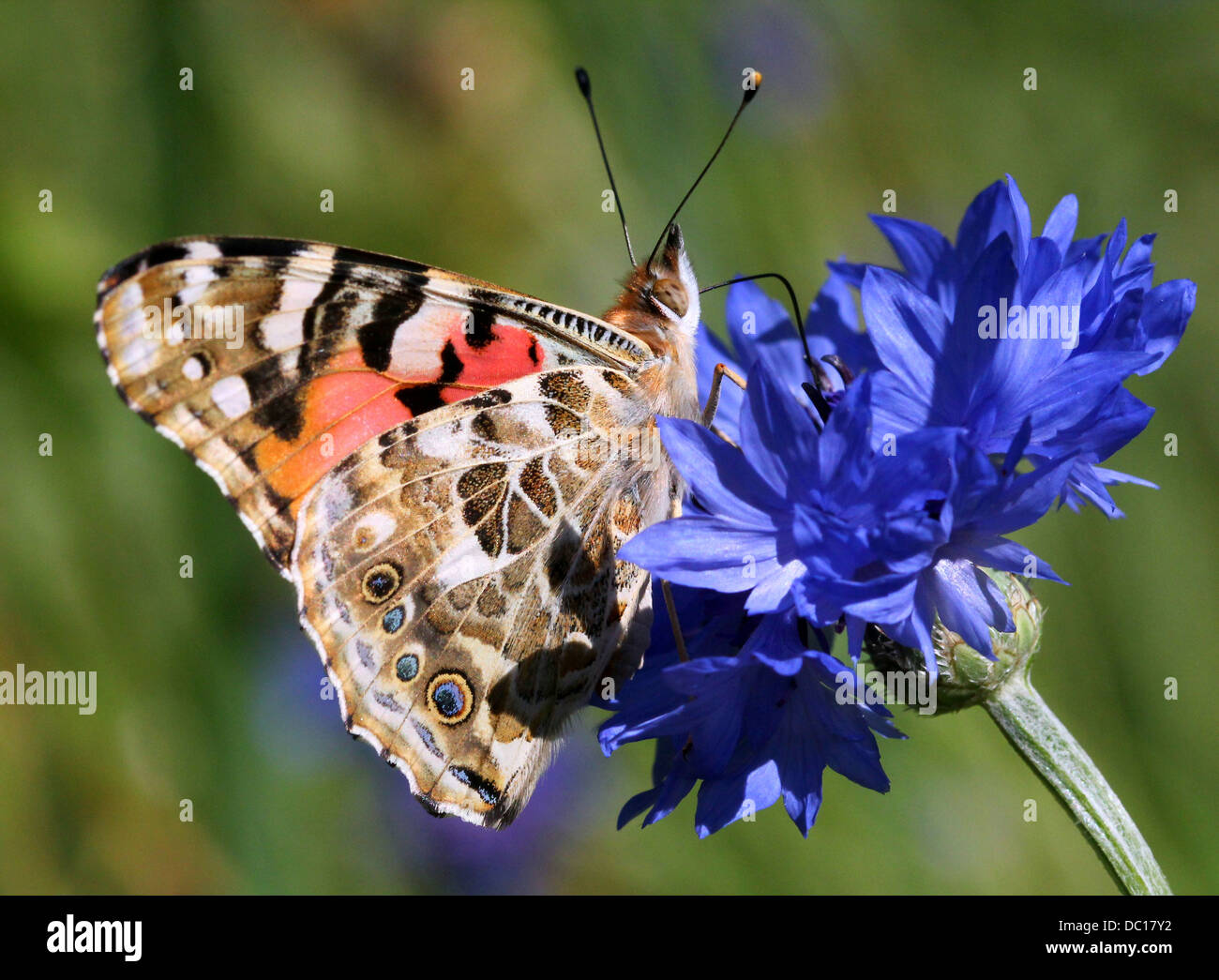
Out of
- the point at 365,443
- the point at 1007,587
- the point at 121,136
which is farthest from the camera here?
the point at 121,136

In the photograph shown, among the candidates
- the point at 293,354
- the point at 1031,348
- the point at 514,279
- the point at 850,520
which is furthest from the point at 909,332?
the point at 514,279

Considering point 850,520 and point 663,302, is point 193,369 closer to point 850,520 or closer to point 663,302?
point 663,302

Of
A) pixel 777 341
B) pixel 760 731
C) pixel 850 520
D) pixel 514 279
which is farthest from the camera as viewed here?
pixel 514 279

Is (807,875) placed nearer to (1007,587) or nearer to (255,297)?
(1007,587)

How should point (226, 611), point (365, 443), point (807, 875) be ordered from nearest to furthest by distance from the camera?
point (365, 443)
point (807, 875)
point (226, 611)

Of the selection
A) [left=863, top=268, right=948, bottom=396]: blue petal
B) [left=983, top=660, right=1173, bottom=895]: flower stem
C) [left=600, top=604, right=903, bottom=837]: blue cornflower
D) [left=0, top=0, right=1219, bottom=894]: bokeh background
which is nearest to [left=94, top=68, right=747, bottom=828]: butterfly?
[left=600, top=604, right=903, bottom=837]: blue cornflower

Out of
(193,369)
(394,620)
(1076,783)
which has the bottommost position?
(1076,783)
